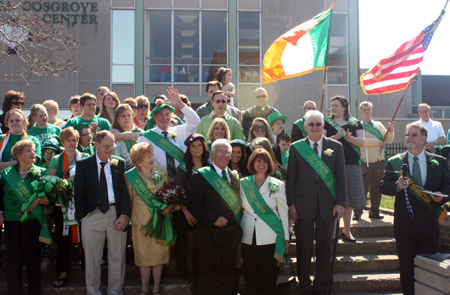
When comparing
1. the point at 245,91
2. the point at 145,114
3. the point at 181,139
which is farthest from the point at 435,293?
the point at 245,91

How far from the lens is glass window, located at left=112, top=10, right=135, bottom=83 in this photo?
14.3 m

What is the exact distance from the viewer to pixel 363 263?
5066 millimetres

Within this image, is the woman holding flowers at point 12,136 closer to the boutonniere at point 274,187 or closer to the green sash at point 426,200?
the boutonniere at point 274,187

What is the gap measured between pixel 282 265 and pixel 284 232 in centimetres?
115

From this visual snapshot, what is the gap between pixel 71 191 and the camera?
14.4 ft

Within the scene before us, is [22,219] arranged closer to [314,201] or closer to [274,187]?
[274,187]

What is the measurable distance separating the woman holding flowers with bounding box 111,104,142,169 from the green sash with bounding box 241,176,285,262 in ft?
5.99

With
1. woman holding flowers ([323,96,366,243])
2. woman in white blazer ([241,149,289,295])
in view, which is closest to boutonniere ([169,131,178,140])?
woman in white blazer ([241,149,289,295])

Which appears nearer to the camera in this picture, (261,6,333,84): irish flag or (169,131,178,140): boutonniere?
(169,131,178,140): boutonniere

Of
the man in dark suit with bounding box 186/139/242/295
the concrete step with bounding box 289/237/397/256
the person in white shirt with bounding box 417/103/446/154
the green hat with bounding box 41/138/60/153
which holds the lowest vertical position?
the concrete step with bounding box 289/237/397/256

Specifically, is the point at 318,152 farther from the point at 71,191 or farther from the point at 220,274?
the point at 71,191

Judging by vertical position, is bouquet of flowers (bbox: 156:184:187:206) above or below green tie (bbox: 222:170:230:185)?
below

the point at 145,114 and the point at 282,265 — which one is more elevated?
the point at 145,114

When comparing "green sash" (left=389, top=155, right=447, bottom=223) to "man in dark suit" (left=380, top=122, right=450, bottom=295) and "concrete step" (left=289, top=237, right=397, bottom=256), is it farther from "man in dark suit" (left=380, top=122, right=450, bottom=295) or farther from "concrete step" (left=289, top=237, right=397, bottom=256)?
"concrete step" (left=289, top=237, right=397, bottom=256)
